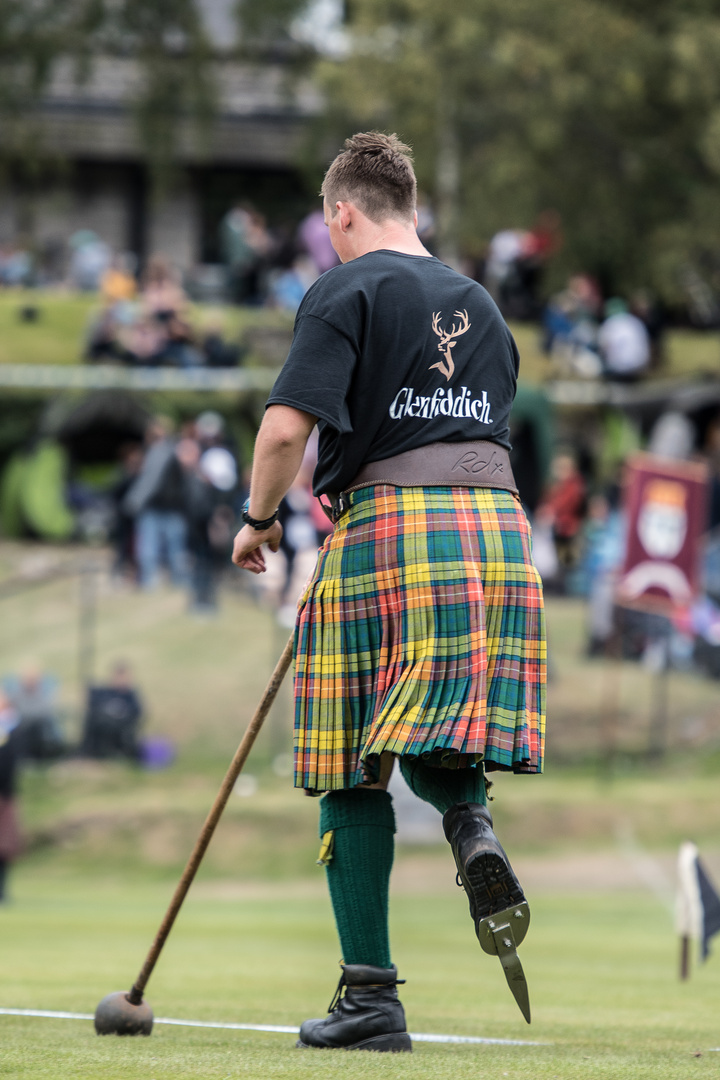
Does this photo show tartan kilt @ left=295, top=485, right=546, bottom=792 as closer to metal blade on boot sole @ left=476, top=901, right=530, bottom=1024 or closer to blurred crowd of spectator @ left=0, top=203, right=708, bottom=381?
metal blade on boot sole @ left=476, top=901, right=530, bottom=1024

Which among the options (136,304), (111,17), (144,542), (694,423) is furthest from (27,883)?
(111,17)

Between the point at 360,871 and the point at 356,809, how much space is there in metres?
0.14

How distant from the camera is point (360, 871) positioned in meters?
3.83

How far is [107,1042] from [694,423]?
2050 cm

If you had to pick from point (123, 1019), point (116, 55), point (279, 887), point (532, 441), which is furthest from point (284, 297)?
point (123, 1019)

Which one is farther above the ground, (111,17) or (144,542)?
(111,17)

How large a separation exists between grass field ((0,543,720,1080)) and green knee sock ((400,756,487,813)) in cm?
55

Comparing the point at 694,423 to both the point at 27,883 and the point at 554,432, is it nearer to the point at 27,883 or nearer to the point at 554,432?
the point at 554,432

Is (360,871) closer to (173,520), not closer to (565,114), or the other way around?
(173,520)

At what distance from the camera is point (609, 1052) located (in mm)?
3783

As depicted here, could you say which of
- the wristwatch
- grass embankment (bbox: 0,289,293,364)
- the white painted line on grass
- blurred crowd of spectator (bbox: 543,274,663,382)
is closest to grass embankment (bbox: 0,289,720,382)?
grass embankment (bbox: 0,289,293,364)

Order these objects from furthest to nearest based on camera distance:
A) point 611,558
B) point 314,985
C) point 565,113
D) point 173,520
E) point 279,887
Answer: point 565,113, point 611,558, point 173,520, point 279,887, point 314,985

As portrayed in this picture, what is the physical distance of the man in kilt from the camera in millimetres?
3686

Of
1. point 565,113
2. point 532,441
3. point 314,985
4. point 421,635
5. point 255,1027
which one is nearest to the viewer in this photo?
point 421,635
